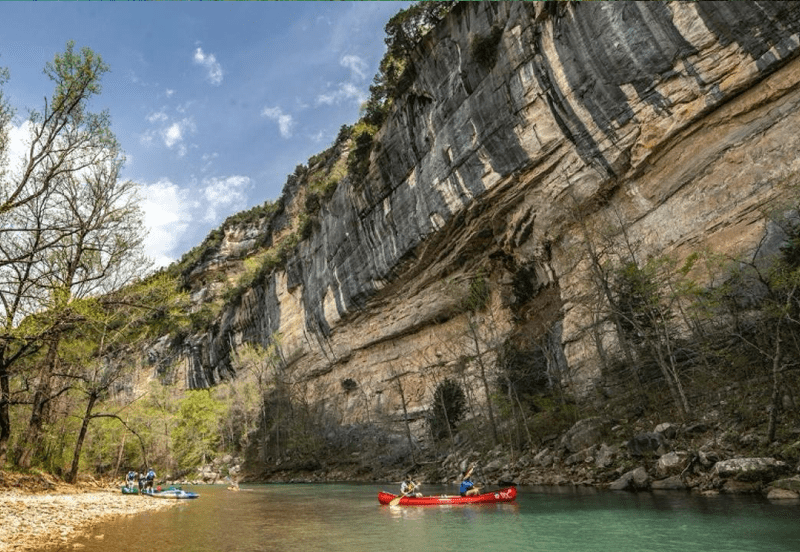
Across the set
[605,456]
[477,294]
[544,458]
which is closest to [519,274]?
[477,294]

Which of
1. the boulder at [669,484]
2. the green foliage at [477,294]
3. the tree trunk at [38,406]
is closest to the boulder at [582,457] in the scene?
the boulder at [669,484]

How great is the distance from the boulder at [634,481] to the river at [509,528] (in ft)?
1.68

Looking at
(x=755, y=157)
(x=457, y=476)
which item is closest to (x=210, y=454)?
(x=457, y=476)

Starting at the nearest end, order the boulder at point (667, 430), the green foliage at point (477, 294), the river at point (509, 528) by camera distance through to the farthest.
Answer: the river at point (509, 528)
the boulder at point (667, 430)
the green foliage at point (477, 294)

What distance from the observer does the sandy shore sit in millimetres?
8281

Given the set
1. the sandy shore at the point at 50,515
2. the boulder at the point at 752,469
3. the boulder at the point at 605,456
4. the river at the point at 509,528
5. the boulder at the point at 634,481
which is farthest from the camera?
the boulder at the point at 605,456

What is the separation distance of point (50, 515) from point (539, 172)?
71.5 ft

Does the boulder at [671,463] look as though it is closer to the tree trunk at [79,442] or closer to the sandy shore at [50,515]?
the sandy shore at [50,515]

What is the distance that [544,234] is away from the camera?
2444cm

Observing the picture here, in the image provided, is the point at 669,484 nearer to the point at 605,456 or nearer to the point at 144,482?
the point at 605,456

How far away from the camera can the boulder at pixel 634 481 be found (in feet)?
43.2

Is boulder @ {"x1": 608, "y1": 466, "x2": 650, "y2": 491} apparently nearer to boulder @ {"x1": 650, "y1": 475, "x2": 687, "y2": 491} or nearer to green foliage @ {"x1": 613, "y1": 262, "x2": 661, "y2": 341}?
boulder @ {"x1": 650, "y1": 475, "x2": 687, "y2": 491}

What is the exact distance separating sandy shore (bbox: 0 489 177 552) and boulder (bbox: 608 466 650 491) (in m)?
12.8

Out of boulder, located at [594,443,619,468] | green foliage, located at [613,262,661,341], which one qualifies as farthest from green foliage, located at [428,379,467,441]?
boulder, located at [594,443,619,468]
